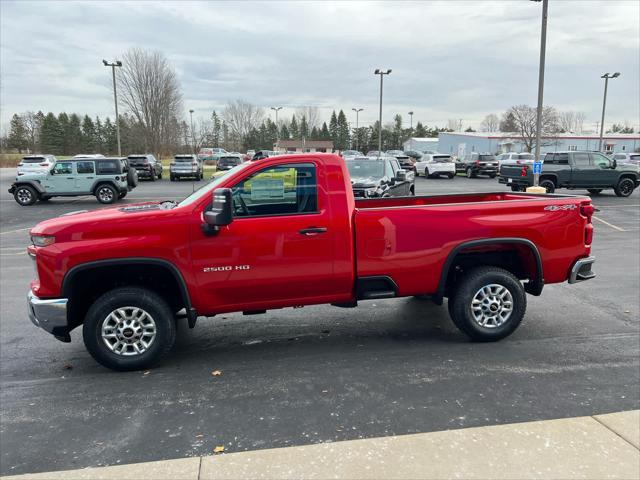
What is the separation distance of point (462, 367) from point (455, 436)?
125 centimetres

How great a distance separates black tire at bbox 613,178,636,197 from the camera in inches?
848

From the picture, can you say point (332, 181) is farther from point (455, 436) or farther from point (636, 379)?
point (636, 379)

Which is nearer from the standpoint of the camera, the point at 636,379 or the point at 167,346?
the point at 636,379

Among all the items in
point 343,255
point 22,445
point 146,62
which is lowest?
point 22,445

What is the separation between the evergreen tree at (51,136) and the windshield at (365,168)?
91087mm

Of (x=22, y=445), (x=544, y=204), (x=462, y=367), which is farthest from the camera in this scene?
(x=544, y=204)

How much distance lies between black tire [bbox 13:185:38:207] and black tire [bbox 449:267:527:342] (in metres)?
19.9

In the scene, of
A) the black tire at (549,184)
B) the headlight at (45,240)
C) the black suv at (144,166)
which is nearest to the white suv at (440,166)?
the black tire at (549,184)

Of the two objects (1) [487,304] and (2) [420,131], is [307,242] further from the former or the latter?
(2) [420,131]

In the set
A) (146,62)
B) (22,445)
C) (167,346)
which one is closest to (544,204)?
(167,346)

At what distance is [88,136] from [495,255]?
104m

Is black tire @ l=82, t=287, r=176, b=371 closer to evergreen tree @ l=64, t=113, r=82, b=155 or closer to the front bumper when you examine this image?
the front bumper

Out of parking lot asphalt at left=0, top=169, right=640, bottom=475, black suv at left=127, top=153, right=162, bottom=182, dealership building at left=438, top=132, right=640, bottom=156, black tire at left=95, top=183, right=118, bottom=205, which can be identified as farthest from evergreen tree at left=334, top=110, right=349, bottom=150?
parking lot asphalt at left=0, top=169, right=640, bottom=475

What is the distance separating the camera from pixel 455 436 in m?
3.27
